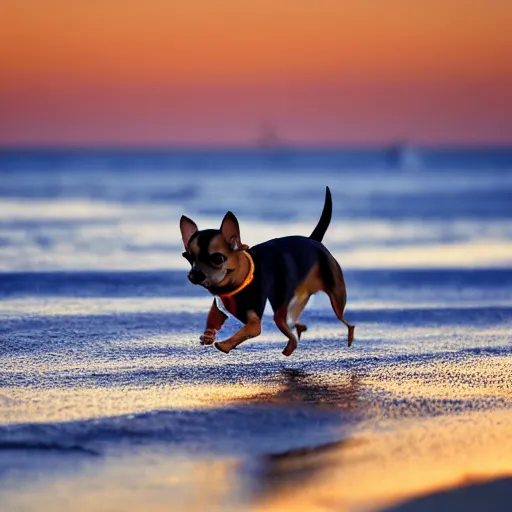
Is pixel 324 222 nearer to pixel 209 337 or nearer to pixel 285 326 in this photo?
pixel 285 326

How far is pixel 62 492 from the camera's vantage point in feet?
13.8

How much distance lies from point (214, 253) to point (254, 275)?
366 millimetres

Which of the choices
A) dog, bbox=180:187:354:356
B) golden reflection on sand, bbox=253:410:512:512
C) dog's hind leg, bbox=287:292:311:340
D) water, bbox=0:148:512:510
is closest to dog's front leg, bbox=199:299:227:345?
dog, bbox=180:187:354:356

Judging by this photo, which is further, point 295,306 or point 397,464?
point 295,306

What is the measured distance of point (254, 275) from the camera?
6.12 m

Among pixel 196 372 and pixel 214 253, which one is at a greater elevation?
pixel 214 253

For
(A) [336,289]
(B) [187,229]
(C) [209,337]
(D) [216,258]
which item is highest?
(B) [187,229]

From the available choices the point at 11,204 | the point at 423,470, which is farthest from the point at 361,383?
the point at 11,204

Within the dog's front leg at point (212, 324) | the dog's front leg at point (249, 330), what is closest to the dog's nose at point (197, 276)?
the dog's front leg at point (249, 330)

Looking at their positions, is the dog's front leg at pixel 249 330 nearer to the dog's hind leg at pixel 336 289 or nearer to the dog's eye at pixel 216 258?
the dog's eye at pixel 216 258

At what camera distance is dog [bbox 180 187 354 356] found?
19.2 feet

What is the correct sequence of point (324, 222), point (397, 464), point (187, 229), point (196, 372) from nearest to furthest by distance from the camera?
point (397, 464), point (187, 229), point (196, 372), point (324, 222)

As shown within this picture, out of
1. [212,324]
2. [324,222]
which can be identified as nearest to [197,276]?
[212,324]

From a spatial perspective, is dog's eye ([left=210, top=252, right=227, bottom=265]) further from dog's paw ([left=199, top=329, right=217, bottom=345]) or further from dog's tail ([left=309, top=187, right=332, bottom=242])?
dog's tail ([left=309, top=187, right=332, bottom=242])
